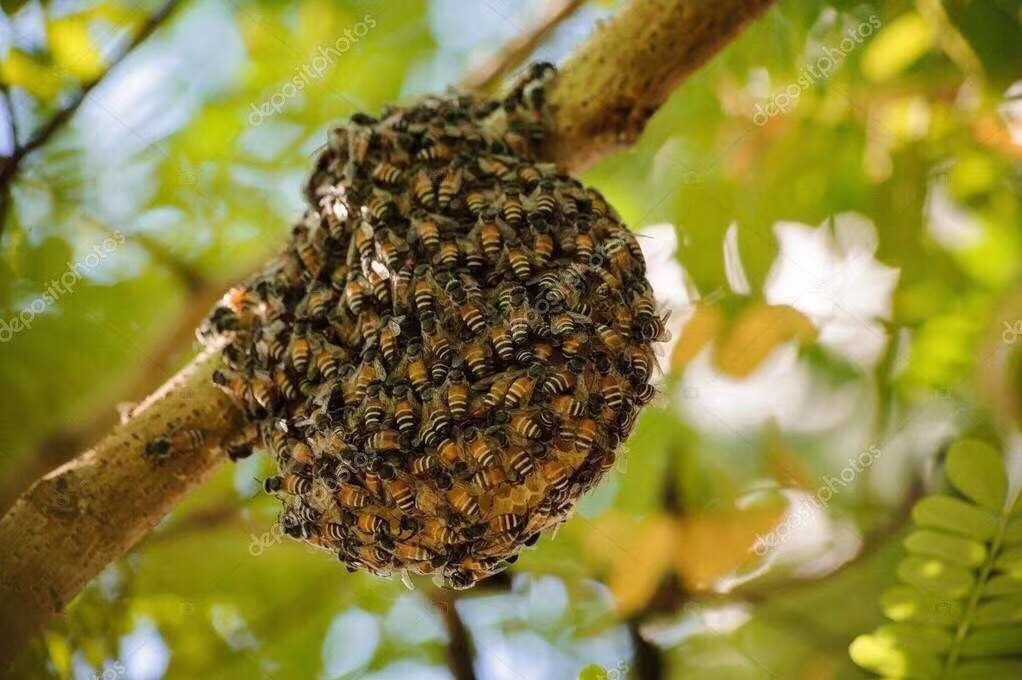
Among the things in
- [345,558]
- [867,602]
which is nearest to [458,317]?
[345,558]

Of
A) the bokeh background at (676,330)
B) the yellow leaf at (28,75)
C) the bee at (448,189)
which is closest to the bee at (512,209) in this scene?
the bee at (448,189)

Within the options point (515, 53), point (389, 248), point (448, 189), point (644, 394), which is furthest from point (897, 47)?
point (389, 248)

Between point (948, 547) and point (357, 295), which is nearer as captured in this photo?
point (357, 295)

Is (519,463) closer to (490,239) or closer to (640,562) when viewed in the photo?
(490,239)

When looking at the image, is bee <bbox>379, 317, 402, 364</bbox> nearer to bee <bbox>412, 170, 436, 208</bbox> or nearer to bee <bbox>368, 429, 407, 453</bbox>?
bee <bbox>368, 429, 407, 453</bbox>

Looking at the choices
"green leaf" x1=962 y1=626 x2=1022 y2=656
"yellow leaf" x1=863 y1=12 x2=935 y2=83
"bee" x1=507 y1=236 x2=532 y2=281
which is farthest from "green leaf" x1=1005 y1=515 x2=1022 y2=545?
"yellow leaf" x1=863 y1=12 x2=935 y2=83

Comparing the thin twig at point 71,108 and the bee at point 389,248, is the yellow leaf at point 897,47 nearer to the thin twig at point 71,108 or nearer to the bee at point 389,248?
the bee at point 389,248
